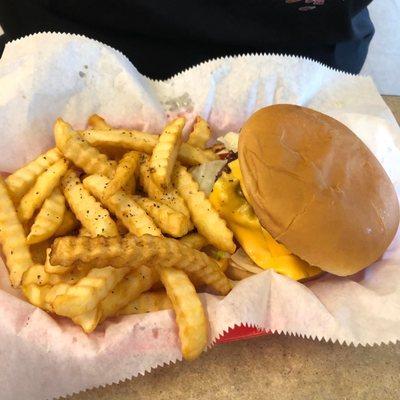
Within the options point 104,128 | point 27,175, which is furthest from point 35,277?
point 104,128

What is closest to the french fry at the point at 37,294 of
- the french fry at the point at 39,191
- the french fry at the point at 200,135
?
the french fry at the point at 39,191

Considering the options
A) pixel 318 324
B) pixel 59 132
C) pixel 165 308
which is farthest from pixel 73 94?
pixel 318 324

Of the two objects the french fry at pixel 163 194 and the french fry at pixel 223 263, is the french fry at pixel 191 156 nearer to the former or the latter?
the french fry at pixel 163 194

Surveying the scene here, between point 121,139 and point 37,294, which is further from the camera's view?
point 121,139

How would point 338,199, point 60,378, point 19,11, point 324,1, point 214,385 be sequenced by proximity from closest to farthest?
point 60,378 < point 214,385 < point 338,199 < point 324,1 < point 19,11

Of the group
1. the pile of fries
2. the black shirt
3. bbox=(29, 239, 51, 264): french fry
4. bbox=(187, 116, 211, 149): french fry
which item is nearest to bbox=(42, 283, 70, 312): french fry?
the pile of fries

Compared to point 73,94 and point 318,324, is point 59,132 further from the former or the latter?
point 318,324

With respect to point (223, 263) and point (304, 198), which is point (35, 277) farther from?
point (304, 198)
